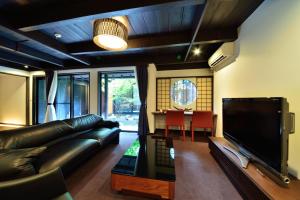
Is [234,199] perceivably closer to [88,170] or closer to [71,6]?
[88,170]

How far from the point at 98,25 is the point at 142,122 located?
9.86 ft

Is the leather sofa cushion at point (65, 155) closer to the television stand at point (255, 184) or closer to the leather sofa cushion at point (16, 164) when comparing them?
the leather sofa cushion at point (16, 164)

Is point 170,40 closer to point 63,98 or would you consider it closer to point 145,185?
point 145,185

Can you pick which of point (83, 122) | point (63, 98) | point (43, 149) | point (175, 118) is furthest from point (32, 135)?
point (63, 98)

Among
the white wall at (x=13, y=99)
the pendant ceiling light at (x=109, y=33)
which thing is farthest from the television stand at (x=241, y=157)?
the white wall at (x=13, y=99)

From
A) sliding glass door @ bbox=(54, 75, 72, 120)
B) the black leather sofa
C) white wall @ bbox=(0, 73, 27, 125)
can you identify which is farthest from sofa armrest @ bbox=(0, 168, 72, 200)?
white wall @ bbox=(0, 73, 27, 125)

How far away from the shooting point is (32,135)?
77.0 inches

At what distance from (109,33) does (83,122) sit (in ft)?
6.76

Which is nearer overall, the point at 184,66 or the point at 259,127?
the point at 259,127

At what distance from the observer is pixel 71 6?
194 cm

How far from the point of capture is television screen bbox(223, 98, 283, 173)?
4.30 ft

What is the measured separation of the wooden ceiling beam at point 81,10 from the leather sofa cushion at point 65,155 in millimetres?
1836

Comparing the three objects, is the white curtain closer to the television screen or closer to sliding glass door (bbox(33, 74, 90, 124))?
sliding glass door (bbox(33, 74, 90, 124))

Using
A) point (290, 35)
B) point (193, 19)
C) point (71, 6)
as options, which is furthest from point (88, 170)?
point (290, 35)
